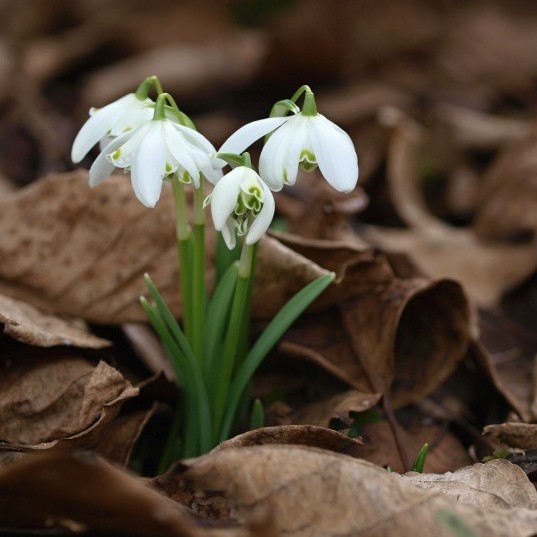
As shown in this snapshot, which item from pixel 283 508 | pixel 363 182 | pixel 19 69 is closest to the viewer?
pixel 283 508

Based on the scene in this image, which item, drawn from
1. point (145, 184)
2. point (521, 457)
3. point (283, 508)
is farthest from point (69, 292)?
point (521, 457)

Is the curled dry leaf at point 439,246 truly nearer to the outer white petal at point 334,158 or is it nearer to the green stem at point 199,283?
the green stem at point 199,283

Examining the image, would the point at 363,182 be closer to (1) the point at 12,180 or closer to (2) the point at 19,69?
(1) the point at 12,180

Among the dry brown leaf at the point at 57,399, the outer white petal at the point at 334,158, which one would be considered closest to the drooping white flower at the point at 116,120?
the outer white petal at the point at 334,158

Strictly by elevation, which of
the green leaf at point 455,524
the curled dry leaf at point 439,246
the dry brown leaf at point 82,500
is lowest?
the curled dry leaf at point 439,246

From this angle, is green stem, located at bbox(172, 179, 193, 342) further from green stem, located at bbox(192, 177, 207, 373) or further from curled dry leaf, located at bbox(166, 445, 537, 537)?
curled dry leaf, located at bbox(166, 445, 537, 537)

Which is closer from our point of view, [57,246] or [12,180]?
[57,246]
